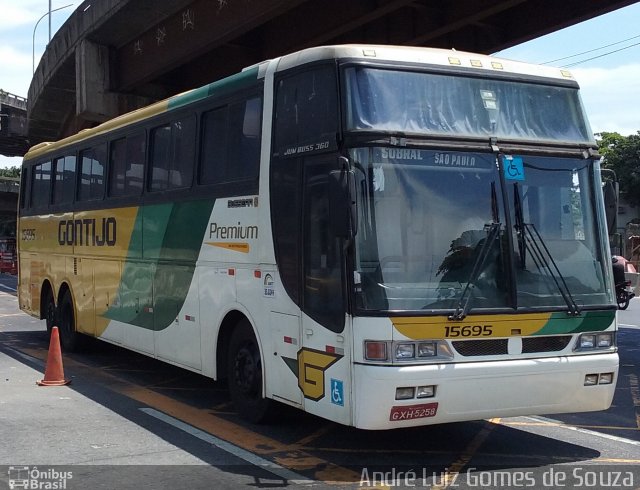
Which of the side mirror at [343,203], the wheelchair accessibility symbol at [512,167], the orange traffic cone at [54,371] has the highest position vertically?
the wheelchair accessibility symbol at [512,167]

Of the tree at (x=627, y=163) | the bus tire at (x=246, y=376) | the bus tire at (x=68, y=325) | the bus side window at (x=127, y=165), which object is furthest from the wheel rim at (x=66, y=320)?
the tree at (x=627, y=163)

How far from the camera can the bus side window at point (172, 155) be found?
30.6ft

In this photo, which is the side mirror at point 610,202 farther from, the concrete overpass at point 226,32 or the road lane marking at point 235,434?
the concrete overpass at point 226,32

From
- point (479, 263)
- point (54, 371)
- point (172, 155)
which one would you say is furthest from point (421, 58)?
point (54, 371)

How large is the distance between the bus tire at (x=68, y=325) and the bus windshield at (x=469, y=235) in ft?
28.4

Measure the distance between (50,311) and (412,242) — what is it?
33.9 ft

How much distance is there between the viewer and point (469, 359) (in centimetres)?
634

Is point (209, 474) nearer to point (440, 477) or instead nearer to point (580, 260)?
point (440, 477)

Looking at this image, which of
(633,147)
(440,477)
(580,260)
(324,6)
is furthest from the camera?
(633,147)

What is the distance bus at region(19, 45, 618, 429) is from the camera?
20.4ft

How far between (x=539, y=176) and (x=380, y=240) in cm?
165

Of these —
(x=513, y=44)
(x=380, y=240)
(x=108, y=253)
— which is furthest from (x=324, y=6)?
(x=380, y=240)

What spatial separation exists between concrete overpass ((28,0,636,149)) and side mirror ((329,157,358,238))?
994cm

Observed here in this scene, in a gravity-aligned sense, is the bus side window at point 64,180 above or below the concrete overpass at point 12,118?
below
